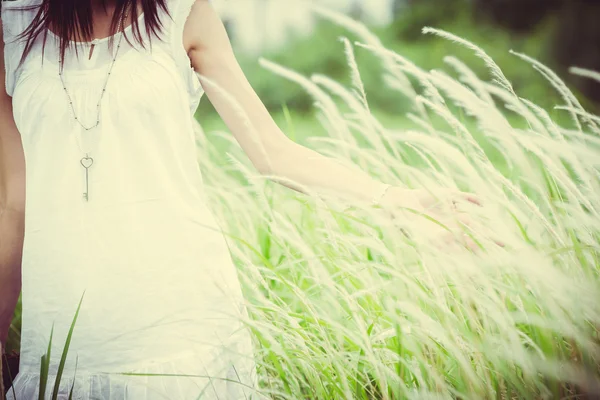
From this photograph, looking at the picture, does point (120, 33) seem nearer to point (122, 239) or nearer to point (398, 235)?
point (122, 239)

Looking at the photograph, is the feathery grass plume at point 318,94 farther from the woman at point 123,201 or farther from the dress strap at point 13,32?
the dress strap at point 13,32

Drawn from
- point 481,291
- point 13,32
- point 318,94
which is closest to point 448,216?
point 481,291

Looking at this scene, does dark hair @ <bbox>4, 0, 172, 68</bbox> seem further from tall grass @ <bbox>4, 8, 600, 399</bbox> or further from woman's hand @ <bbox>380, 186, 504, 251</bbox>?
woman's hand @ <bbox>380, 186, 504, 251</bbox>

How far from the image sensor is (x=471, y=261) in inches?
35.8

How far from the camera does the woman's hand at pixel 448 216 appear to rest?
0.96 meters

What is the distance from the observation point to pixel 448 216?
101cm

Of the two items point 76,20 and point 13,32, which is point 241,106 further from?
point 13,32

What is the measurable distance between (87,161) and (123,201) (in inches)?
4.0

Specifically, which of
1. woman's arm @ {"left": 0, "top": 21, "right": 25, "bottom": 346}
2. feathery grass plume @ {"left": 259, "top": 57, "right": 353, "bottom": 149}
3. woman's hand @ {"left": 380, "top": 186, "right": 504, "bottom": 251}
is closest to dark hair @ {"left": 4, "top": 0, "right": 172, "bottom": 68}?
woman's arm @ {"left": 0, "top": 21, "right": 25, "bottom": 346}

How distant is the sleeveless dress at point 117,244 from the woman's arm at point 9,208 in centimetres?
8

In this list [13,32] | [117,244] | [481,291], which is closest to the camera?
[481,291]

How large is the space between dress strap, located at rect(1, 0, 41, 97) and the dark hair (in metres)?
0.02

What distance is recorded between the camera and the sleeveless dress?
1.07 metres

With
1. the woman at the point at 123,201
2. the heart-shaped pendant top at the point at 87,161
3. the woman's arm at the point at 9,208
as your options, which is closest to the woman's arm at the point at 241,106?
the woman at the point at 123,201
